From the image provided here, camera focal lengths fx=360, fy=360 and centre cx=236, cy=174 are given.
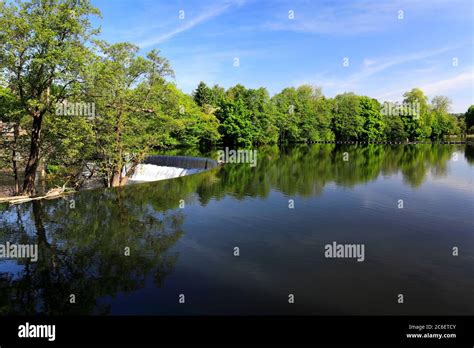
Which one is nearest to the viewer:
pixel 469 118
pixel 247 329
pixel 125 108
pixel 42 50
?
pixel 247 329

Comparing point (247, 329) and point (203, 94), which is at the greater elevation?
point (203, 94)

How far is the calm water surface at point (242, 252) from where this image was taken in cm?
991

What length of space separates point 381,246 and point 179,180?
847 inches

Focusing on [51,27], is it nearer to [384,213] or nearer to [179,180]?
[179,180]

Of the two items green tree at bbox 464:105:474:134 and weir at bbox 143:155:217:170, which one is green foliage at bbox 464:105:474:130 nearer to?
green tree at bbox 464:105:474:134

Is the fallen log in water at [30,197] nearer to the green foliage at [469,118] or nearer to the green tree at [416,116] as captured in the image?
the green tree at [416,116]

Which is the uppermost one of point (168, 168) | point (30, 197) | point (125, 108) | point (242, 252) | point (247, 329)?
point (125, 108)

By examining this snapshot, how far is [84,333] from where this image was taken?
8.70 m

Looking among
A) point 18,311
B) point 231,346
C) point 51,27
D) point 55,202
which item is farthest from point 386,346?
point 51,27

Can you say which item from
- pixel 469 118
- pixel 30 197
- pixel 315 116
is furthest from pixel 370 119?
pixel 30 197

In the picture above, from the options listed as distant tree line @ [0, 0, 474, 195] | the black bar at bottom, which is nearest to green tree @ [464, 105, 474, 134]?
distant tree line @ [0, 0, 474, 195]

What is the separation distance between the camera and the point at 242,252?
44.8 feet

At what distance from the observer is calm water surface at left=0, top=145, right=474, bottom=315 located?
390 inches

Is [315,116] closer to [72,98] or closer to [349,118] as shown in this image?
[349,118]
